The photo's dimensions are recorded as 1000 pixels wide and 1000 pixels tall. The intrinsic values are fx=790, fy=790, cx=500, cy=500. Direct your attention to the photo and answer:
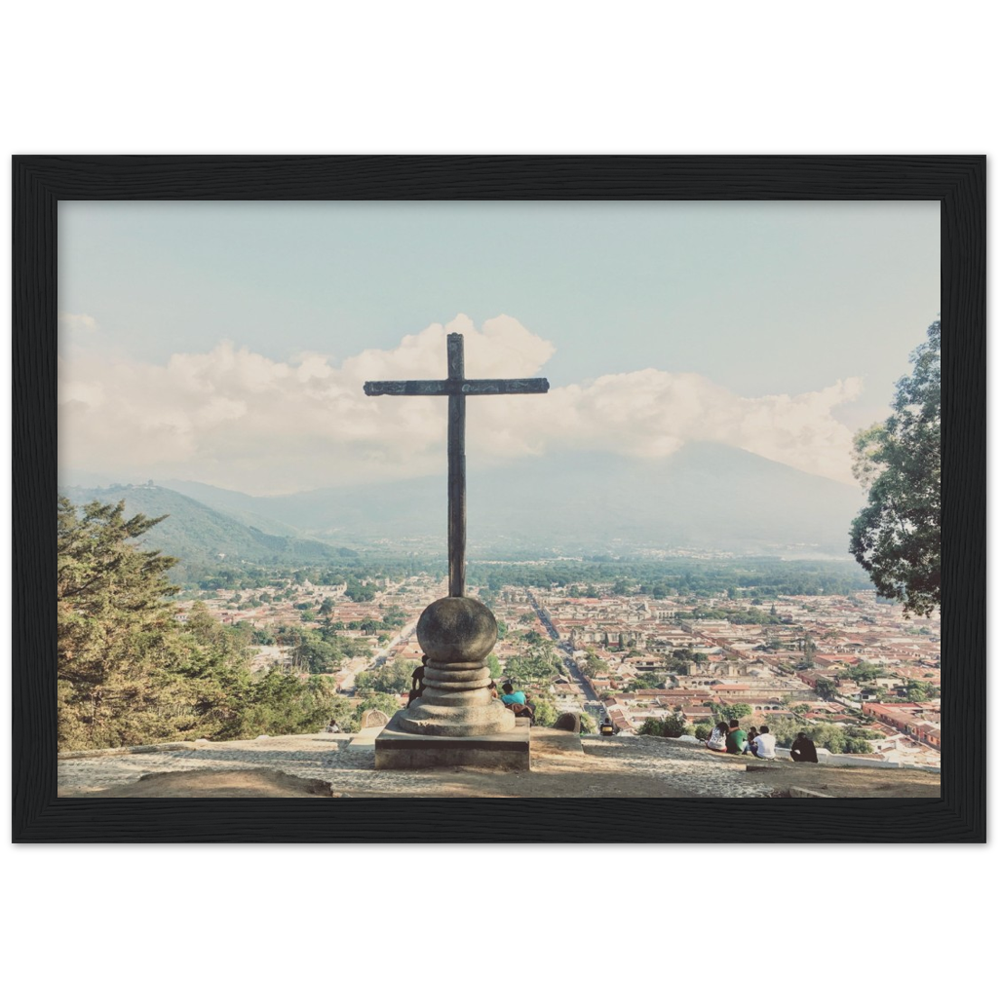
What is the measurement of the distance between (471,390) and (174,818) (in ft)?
12.6

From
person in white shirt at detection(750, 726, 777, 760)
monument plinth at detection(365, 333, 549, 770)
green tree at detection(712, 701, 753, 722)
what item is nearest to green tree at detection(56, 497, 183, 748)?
monument plinth at detection(365, 333, 549, 770)

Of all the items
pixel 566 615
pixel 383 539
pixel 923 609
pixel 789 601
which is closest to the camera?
pixel 923 609

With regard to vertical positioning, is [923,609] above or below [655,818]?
above

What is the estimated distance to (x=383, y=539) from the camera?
9562 millimetres

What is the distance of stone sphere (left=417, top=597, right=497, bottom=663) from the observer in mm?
6641

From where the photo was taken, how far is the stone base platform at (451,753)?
6414mm

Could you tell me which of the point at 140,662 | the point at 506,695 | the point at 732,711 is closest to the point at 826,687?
the point at 732,711

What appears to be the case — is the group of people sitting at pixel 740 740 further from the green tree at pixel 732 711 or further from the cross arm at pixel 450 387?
the cross arm at pixel 450 387

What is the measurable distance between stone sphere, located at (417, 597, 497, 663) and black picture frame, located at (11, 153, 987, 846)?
5.25 feet

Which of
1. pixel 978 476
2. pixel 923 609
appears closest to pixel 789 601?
pixel 923 609

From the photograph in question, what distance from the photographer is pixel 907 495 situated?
7.29m

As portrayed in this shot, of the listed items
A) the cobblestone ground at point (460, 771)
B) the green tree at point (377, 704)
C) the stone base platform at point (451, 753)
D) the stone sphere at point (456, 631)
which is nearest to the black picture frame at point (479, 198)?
the cobblestone ground at point (460, 771)

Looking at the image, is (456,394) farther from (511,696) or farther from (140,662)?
(140,662)

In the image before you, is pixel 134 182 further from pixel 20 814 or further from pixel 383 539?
pixel 383 539
